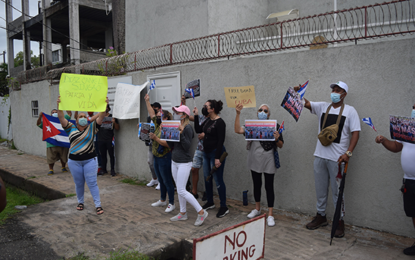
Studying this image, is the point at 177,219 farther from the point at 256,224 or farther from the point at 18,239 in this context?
the point at 256,224

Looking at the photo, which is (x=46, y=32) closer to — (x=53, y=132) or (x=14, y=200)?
(x=53, y=132)

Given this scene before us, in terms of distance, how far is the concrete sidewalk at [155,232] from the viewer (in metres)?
4.02

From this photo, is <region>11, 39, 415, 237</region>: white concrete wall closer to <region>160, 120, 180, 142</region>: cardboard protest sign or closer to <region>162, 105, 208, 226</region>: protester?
<region>162, 105, 208, 226</region>: protester

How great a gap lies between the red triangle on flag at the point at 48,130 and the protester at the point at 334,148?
22.8 feet

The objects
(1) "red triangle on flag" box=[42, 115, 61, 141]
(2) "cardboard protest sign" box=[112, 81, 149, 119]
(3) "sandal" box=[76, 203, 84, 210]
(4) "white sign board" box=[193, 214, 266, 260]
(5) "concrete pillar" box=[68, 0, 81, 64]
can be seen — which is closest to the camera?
(4) "white sign board" box=[193, 214, 266, 260]

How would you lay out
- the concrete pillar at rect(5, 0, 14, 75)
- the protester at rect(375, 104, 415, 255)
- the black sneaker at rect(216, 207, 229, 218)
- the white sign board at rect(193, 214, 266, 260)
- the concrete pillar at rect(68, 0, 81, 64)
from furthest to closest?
1. the concrete pillar at rect(5, 0, 14, 75)
2. the concrete pillar at rect(68, 0, 81, 64)
3. the black sneaker at rect(216, 207, 229, 218)
4. the protester at rect(375, 104, 415, 255)
5. the white sign board at rect(193, 214, 266, 260)

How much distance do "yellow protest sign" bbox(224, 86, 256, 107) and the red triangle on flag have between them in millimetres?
5536

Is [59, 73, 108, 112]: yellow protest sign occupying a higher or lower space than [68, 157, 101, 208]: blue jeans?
higher

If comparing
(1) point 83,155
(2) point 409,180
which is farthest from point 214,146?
(2) point 409,180

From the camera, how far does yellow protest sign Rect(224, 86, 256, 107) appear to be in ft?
16.8

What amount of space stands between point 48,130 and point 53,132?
0.52 ft

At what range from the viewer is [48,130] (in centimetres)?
862

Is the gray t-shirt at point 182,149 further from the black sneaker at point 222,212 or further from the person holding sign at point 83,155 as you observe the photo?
the person holding sign at point 83,155

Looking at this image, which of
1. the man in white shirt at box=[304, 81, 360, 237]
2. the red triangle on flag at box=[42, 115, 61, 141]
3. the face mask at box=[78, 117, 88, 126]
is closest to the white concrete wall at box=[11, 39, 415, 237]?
the man in white shirt at box=[304, 81, 360, 237]
